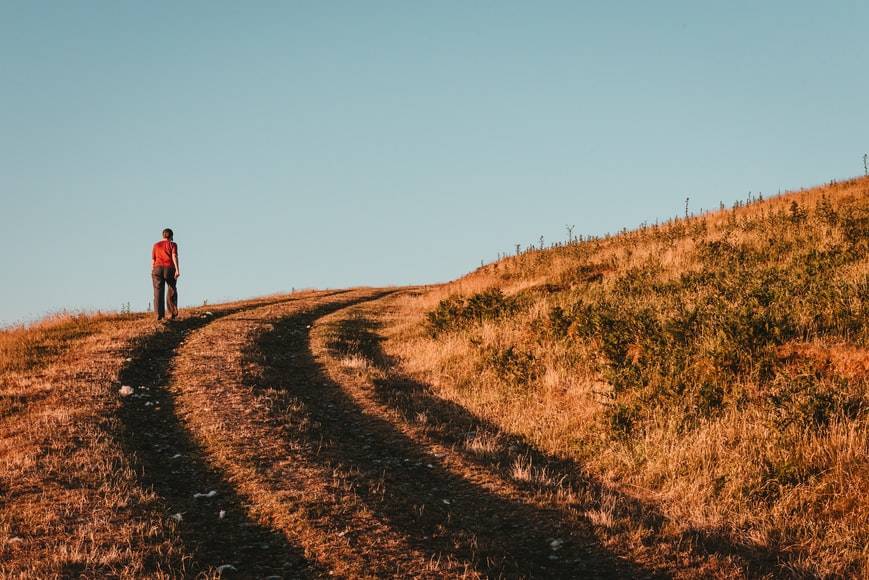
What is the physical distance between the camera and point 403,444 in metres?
9.84

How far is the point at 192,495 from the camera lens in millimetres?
7707

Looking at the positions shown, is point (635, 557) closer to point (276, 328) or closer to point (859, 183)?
point (276, 328)

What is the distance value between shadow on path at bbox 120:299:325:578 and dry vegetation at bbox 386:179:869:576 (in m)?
3.65

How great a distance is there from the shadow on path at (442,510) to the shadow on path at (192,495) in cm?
130

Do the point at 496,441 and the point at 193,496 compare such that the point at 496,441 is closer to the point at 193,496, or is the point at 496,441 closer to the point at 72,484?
the point at 193,496

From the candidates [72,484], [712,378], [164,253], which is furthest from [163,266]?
[712,378]

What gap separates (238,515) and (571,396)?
6301 mm

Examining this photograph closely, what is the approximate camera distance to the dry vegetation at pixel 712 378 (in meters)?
6.89

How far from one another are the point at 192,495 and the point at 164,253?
47.3 feet

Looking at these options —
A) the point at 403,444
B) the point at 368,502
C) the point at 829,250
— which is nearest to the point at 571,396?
the point at 403,444

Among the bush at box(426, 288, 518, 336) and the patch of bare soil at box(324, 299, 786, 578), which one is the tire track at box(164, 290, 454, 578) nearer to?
the patch of bare soil at box(324, 299, 786, 578)

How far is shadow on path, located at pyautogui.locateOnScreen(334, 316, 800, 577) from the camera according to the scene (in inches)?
245

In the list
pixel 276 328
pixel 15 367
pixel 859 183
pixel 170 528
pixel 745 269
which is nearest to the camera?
pixel 170 528

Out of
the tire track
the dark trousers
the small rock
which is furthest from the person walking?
the small rock
